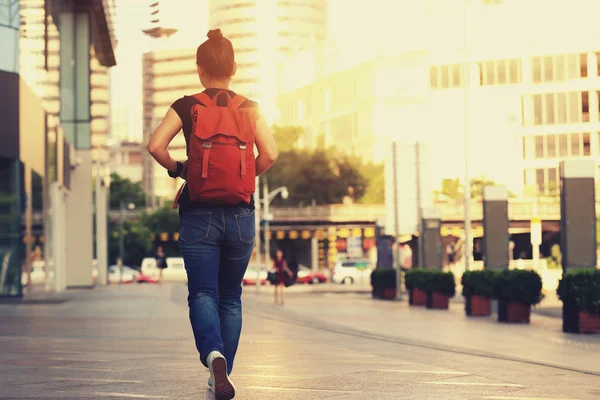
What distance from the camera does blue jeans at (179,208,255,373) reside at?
6.71 metres

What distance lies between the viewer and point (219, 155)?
669cm

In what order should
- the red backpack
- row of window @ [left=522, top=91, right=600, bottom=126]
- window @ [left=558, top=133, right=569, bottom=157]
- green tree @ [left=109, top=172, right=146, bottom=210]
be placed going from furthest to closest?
green tree @ [left=109, top=172, right=146, bottom=210], row of window @ [left=522, top=91, right=600, bottom=126], window @ [left=558, top=133, right=569, bottom=157], the red backpack

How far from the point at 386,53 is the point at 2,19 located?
111208mm

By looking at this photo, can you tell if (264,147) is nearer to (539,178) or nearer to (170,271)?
(170,271)

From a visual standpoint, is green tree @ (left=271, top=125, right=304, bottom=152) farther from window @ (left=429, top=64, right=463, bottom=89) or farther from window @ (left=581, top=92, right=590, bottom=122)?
window @ (left=581, top=92, right=590, bottom=122)

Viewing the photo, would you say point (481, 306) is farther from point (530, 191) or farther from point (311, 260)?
point (311, 260)

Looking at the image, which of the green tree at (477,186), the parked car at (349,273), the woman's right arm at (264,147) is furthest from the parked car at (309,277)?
the woman's right arm at (264,147)

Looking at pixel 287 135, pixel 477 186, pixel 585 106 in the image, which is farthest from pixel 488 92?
pixel 287 135

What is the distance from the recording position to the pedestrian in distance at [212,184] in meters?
6.68

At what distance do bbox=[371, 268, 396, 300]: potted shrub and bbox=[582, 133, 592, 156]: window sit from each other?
2952 inches

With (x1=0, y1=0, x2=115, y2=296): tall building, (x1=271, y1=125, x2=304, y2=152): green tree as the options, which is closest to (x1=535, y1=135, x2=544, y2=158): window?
(x1=271, y1=125, x2=304, y2=152): green tree

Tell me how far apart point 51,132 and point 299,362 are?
2271cm

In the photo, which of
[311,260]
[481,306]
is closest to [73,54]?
[481,306]

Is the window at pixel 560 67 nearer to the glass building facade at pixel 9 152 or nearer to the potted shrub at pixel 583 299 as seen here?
the glass building facade at pixel 9 152
